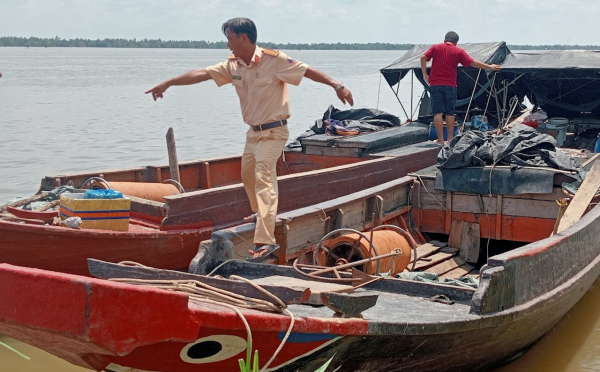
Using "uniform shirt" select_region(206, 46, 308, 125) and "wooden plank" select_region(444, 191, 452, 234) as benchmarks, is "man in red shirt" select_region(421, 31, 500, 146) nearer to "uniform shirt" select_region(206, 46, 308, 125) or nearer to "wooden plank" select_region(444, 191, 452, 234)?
"wooden plank" select_region(444, 191, 452, 234)

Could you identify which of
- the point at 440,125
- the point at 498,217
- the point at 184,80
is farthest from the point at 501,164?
the point at 184,80

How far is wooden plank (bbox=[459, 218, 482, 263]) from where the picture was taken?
23.8ft

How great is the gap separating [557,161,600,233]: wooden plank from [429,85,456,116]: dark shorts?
2.84 metres

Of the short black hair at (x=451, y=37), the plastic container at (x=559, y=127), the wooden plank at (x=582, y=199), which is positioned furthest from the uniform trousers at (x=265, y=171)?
the plastic container at (x=559, y=127)

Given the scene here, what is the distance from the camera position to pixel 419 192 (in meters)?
7.54

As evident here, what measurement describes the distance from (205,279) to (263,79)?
1.75 metres

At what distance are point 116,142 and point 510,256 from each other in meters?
16.8

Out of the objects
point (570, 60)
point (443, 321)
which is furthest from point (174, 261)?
point (570, 60)

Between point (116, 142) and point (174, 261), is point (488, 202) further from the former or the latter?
point (116, 142)

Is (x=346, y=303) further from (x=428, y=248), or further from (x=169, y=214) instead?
(x=428, y=248)

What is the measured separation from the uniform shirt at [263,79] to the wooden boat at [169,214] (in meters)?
1.17

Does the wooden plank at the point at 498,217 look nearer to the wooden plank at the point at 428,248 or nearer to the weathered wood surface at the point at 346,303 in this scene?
the wooden plank at the point at 428,248

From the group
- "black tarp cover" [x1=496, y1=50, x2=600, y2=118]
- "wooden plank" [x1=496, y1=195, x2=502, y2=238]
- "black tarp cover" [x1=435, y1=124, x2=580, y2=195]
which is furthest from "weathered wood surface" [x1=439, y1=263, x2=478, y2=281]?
"black tarp cover" [x1=496, y1=50, x2=600, y2=118]

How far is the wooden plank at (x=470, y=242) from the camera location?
724 centimetres
